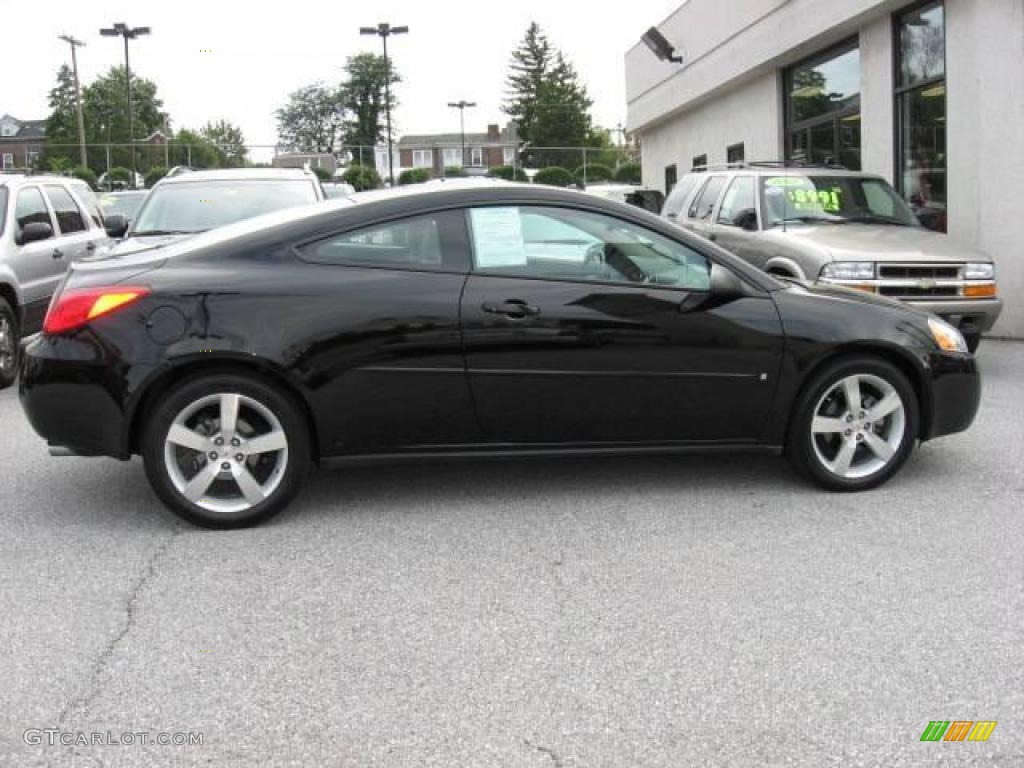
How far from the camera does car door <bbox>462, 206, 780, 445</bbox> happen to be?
16.9 ft

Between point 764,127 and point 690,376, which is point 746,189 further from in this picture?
point 764,127

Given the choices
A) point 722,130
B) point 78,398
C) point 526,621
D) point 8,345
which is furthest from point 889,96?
point 526,621

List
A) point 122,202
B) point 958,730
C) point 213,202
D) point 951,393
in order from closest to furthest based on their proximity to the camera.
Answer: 1. point 958,730
2. point 951,393
3. point 213,202
4. point 122,202

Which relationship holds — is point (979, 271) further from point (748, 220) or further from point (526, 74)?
point (526, 74)

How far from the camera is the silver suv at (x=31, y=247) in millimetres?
A: 9250

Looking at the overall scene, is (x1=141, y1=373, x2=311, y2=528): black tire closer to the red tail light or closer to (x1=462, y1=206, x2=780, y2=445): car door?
the red tail light

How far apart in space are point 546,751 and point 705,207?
9.53 metres

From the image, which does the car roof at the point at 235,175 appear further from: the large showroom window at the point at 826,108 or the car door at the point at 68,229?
the large showroom window at the point at 826,108

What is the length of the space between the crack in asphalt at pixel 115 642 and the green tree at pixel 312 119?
386ft

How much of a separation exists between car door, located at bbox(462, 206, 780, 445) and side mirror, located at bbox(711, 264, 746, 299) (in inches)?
1.3

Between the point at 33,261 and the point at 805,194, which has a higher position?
the point at 805,194

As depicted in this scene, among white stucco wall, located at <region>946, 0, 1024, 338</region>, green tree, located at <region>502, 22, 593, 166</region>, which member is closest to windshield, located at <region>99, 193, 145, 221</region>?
white stucco wall, located at <region>946, 0, 1024, 338</region>

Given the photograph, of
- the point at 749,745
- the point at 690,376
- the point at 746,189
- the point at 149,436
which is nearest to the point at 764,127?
the point at 746,189

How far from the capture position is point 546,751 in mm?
3016
